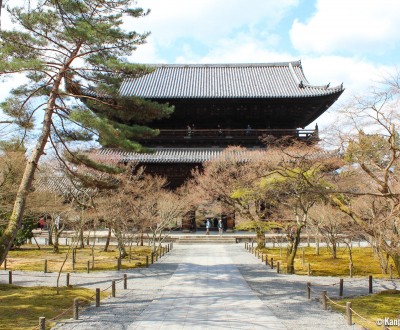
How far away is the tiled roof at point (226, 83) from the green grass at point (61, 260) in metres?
12.0

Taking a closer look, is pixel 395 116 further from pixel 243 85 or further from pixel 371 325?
pixel 243 85

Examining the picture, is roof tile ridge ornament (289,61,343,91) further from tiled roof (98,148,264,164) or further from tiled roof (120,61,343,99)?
tiled roof (98,148,264,164)

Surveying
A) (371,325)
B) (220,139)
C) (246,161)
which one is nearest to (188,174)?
(220,139)

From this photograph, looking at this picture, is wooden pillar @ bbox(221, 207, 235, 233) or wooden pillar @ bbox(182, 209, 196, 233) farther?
wooden pillar @ bbox(221, 207, 235, 233)

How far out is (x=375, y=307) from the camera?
432 inches

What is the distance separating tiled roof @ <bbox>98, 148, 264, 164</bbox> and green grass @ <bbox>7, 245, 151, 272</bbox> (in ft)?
21.5

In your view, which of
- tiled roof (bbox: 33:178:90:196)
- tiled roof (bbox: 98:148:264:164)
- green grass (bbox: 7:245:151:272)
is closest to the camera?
green grass (bbox: 7:245:151:272)

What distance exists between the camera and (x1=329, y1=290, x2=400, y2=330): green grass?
384 inches

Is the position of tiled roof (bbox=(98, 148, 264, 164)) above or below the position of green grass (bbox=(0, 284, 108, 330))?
above

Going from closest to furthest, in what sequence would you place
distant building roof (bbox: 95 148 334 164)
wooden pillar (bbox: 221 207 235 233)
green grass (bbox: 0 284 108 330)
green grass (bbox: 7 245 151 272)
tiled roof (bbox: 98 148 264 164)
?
green grass (bbox: 0 284 108 330) < green grass (bbox: 7 245 151 272) < distant building roof (bbox: 95 148 334 164) < tiled roof (bbox: 98 148 264 164) < wooden pillar (bbox: 221 207 235 233)

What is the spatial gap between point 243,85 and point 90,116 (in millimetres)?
21288

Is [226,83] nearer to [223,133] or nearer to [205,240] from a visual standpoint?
[223,133]

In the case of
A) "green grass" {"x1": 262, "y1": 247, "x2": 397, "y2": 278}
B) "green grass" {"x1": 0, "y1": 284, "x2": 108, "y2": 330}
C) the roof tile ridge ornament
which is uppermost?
the roof tile ridge ornament

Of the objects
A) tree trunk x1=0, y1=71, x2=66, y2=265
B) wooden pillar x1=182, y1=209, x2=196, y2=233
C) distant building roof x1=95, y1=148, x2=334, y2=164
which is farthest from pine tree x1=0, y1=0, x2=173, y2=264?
wooden pillar x1=182, y1=209, x2=196, y2=233
